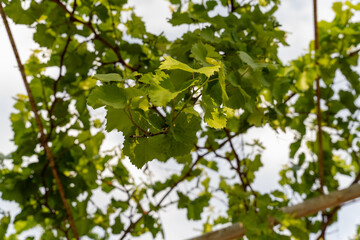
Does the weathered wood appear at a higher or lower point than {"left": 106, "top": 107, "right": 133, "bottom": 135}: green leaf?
higher

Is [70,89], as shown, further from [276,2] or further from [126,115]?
[126,115]

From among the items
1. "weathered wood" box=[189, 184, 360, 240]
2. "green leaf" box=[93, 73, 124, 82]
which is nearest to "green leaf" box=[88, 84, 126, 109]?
"green leaf" box=[93, 73, 124, 82]

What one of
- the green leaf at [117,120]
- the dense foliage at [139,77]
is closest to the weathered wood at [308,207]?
the dense foliage at [139,77]

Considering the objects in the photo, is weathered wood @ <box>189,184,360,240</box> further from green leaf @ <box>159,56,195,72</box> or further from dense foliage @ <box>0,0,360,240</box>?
green leaf @ <box>159,56,195,72</box>

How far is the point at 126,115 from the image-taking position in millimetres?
636

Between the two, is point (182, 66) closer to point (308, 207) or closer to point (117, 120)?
point (117, 120)

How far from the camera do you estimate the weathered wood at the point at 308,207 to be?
1.54m

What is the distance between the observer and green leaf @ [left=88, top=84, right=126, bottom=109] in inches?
22.9

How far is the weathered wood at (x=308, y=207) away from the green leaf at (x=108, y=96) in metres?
1.08

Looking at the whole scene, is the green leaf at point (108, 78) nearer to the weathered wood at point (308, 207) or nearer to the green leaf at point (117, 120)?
the green leaf at point (117, 120)

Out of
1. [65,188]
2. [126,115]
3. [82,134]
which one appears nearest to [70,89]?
[82,134]

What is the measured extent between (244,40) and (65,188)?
108 cm

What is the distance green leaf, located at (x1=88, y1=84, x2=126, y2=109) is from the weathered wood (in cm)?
108

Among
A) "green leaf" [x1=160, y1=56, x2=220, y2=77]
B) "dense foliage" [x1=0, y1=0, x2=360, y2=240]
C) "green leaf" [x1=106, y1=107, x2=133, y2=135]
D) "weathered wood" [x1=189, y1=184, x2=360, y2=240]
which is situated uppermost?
"dense foliage" [x1=0, y1=0, x2=360, y2=240]
